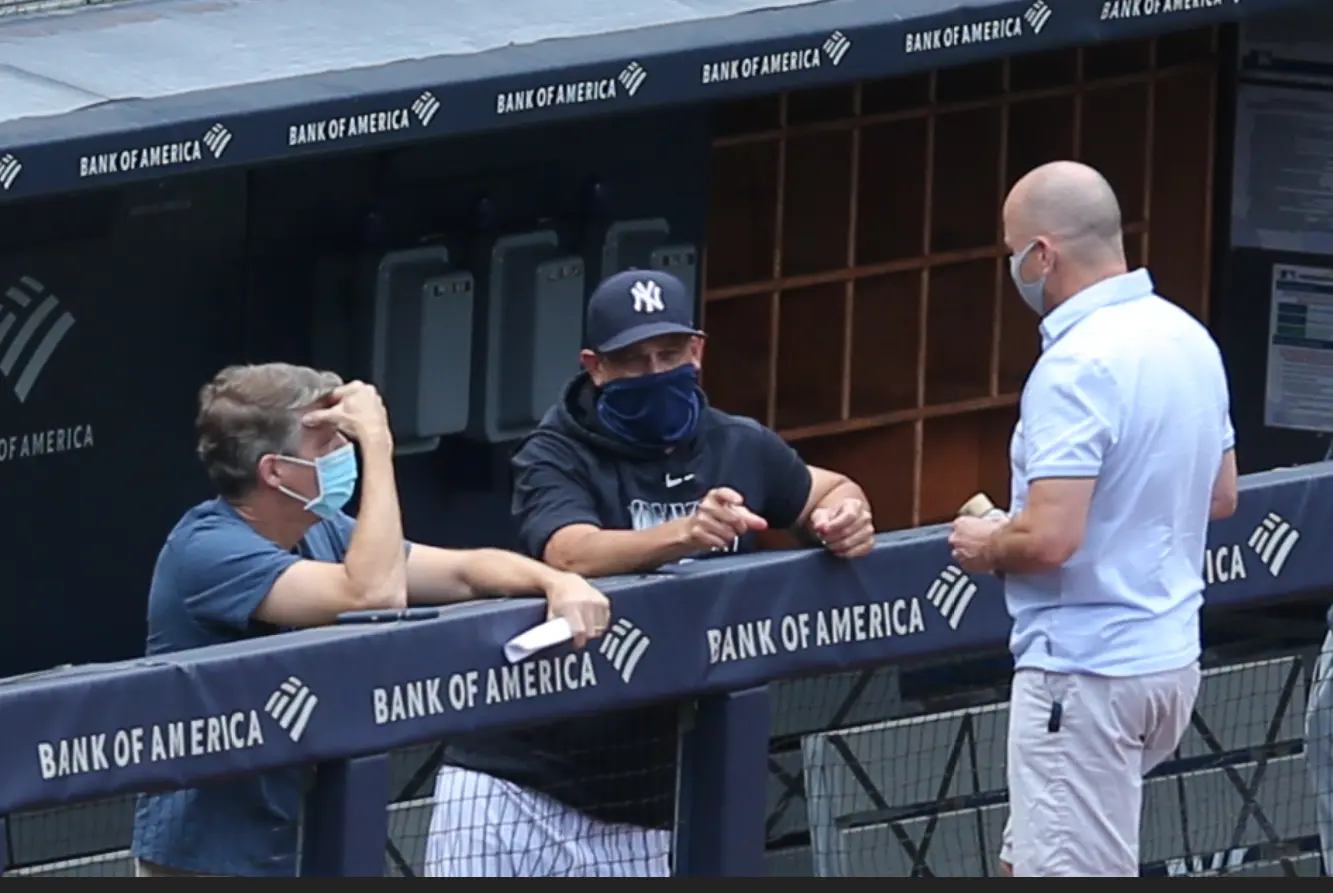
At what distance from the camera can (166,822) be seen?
5043 mm

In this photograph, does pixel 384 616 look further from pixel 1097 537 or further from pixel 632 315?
pixel 1097 537

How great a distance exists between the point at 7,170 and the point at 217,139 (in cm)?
58

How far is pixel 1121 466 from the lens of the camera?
5305 millimetres

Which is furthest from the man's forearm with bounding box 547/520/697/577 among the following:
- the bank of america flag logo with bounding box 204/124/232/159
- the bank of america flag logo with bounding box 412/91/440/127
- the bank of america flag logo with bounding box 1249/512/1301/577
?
the bank of america flag logo with bounding box 412/91/440/127

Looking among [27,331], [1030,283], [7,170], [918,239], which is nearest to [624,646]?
[1030,283]

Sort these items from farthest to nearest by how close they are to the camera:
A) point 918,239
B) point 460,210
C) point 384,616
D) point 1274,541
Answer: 1. point 918,239
2. point 460,210
3. point 1274,541
4. point 384,616

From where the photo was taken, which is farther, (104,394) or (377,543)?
(104,394)

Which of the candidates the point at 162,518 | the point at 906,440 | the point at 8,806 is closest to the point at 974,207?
the point at 906,440

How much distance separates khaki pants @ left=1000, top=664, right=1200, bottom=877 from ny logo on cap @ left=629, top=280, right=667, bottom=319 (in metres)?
0.95

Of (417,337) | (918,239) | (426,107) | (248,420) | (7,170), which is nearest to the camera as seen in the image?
(248,420)

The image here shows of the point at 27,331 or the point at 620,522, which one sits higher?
the point at 27,331

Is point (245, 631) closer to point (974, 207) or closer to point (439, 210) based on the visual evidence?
point (439, 210)

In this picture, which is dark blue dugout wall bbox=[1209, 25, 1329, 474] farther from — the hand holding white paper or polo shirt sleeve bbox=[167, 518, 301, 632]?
polo shirt sleeve bbox=[167, 518, 301, 632]

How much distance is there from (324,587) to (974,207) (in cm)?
559
